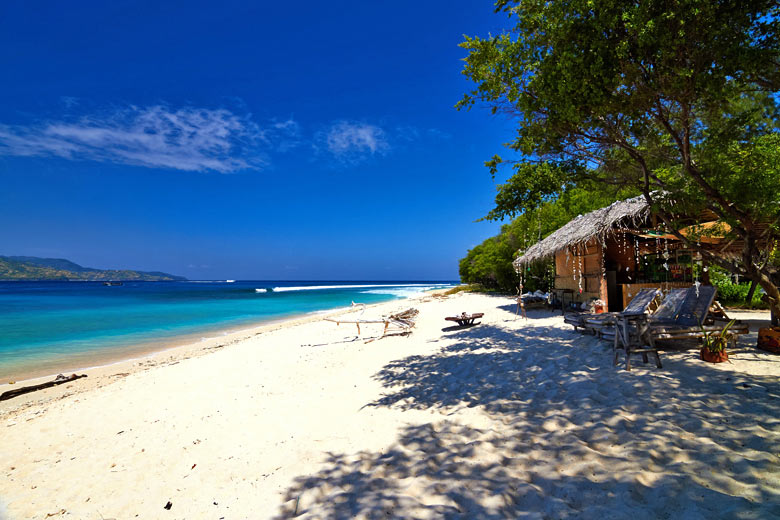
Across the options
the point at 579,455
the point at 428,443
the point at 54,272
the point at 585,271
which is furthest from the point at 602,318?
the point at 54,272

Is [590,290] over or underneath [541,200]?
underneath

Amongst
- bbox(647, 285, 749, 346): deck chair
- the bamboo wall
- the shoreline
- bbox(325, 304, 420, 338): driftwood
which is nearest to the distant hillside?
the shoreline

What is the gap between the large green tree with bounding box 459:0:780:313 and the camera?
391 cm

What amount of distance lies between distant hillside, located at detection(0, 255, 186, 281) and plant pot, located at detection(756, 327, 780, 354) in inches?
6917

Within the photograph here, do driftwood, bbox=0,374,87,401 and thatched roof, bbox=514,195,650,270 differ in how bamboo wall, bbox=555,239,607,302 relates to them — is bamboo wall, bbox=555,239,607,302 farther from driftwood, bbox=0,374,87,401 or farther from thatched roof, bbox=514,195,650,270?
driftwood, bbox=0,374,87,401

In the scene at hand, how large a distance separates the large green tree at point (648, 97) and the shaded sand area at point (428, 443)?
100 inches

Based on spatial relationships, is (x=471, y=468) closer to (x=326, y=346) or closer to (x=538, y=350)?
(x=538, y=350)

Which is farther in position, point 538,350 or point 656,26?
point 538,350

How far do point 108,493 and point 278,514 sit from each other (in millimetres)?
2038

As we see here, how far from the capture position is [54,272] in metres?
137

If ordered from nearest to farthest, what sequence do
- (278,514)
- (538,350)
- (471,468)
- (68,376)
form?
(278,514) → (471,468) → (538,350) → (68,376)

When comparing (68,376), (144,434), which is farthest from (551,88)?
(68,376)

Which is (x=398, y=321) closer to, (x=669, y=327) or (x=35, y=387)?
(x=669, y=327)

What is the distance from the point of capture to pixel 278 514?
2.68 m
